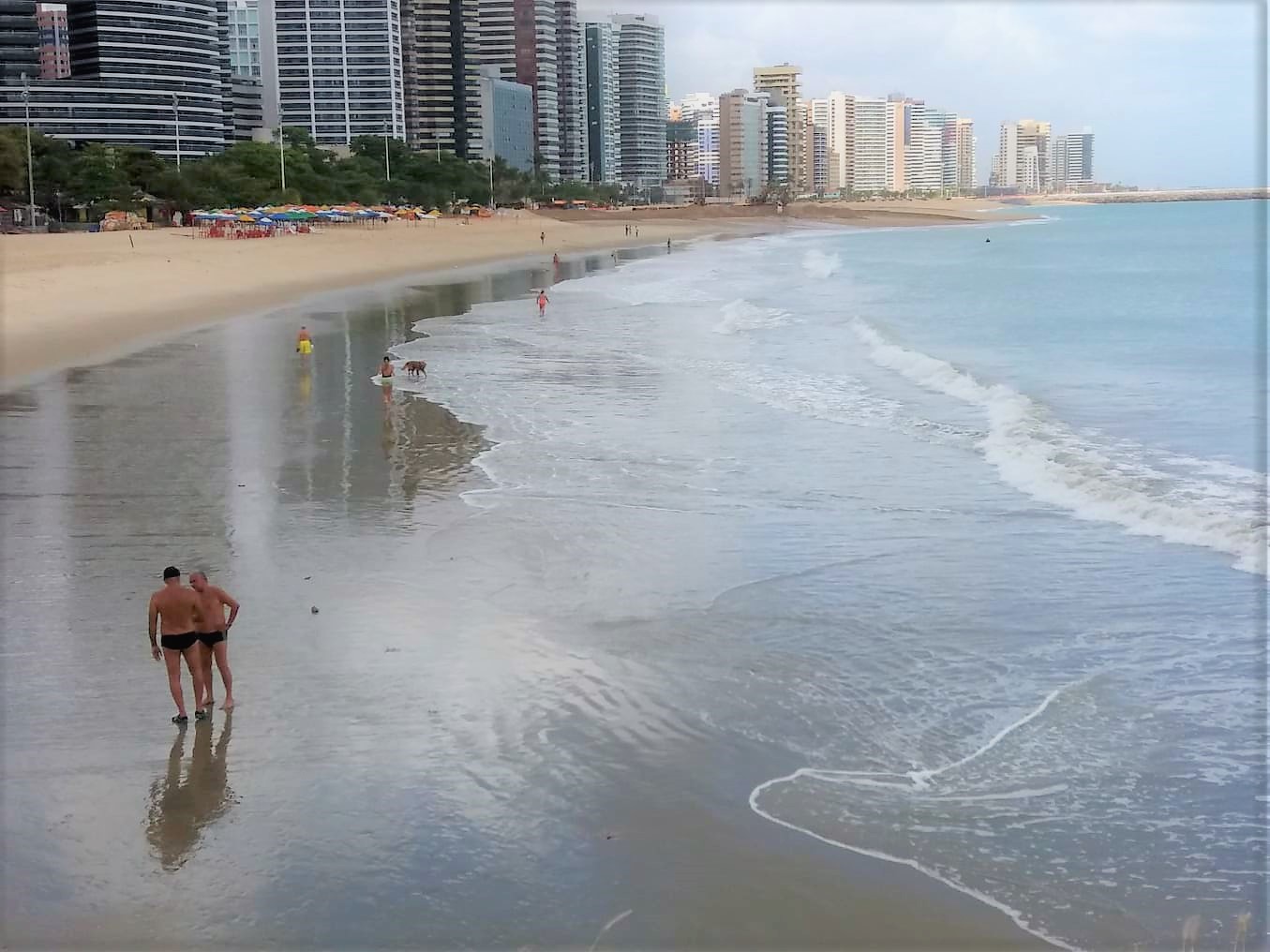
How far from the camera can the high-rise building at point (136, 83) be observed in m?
133

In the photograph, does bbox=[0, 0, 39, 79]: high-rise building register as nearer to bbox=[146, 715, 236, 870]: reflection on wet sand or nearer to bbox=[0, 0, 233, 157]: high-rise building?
bbox=[0, 0, 233, 157]: high-rise building

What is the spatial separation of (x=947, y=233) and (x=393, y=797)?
120 m

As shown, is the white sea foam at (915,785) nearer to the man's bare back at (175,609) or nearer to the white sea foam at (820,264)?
the man's bare back at (175,609)

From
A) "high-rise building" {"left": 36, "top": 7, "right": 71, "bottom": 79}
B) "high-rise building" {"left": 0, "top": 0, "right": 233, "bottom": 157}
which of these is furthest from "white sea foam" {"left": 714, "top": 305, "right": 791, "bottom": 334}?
"high-rise building" {"left": 36, "top": 7, "right": 71, "bottom": 79}

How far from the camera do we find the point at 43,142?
79.4m

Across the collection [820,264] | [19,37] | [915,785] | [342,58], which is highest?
[19,37]

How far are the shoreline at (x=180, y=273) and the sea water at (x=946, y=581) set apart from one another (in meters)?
7.64

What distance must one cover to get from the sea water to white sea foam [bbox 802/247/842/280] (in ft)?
98.9

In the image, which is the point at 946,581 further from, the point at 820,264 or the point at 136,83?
the point at 136,83

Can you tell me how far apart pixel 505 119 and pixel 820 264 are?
12174cm

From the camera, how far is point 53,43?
170 metres

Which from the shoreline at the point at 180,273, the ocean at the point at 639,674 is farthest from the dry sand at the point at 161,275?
the ocean at the point at 639,674

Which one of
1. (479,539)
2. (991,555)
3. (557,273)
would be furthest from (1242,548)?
(557,273)

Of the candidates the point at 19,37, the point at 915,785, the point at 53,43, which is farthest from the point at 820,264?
the point at 53,43
